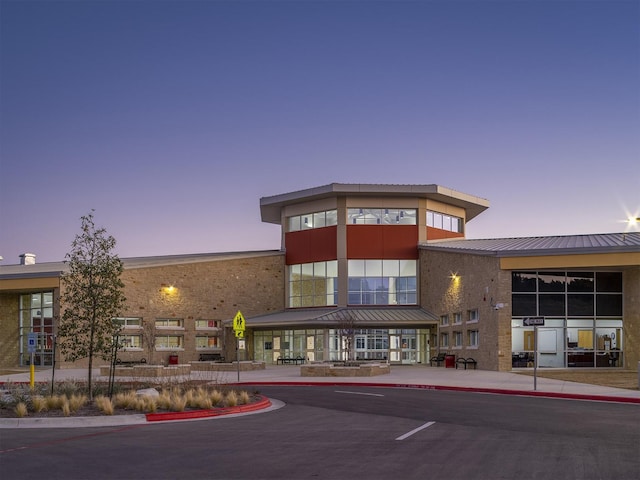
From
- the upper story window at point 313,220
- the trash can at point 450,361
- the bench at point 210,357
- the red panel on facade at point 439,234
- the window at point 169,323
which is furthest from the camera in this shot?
the upper story window at point 313,220

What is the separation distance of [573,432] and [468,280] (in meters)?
24.8

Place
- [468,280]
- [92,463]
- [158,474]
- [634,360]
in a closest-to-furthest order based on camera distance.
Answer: [158,474], [92,463], [634,360], [468,280]

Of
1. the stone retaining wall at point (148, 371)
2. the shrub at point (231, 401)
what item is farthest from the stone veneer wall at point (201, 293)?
the shrub at point (231, 401)

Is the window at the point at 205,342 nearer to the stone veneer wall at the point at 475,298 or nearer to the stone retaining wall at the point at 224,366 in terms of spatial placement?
the stone retaining wall at the point at 224,366

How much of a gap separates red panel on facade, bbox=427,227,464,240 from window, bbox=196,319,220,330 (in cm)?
1416

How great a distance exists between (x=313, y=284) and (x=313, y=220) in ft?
13.6

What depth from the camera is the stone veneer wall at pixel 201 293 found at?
146 feet

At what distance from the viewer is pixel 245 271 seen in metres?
49.1

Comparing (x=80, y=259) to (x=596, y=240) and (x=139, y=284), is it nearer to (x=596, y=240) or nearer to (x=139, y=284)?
(x=139, y=284)

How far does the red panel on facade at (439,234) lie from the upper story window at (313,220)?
19.5 ft

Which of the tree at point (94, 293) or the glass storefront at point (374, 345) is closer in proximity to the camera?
the tree at point (94, 293)

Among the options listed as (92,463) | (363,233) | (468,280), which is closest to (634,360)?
(468,280)

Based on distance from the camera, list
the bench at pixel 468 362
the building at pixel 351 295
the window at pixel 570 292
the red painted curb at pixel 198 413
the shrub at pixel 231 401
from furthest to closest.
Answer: the bench at pixel 468 362 → the building at pixel 351 295 → the window at pixel 570 292 → the shrub at pixel 231 401 → the red painted curb at pixel 198 413

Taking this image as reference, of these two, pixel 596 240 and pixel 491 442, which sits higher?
pixel 596 240
